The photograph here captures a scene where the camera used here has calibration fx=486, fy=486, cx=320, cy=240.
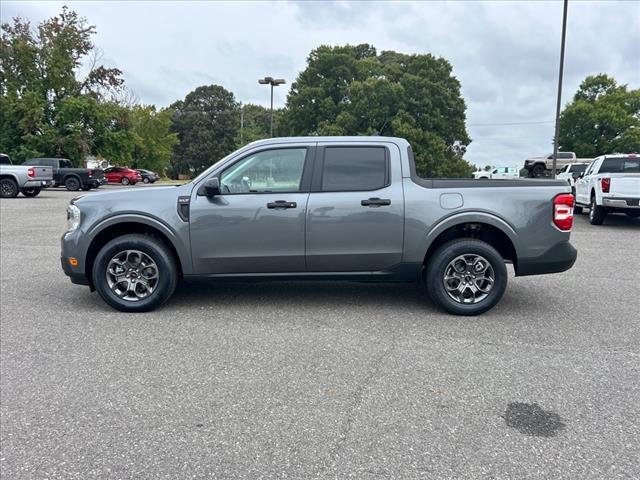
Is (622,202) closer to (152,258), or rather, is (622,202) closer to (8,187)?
(152,258)

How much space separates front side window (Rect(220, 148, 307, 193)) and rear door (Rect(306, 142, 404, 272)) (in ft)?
0.67

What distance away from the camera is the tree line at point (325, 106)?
34.4 meters

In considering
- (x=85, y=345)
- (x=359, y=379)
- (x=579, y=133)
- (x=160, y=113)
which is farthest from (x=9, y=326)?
(x=160, y=113)

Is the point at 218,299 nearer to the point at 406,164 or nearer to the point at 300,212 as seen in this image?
the point at 300,212

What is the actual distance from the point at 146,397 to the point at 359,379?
1474 millimetres

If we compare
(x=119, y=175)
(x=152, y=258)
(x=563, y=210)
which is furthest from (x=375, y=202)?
(x=119, y=175)

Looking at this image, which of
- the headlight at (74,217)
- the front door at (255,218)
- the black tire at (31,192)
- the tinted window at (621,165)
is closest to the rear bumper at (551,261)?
the front door at (255,218)

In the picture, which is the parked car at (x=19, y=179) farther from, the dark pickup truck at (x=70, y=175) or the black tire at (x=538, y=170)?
the black tire at (x=538, y=170)

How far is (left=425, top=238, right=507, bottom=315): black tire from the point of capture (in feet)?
16.1

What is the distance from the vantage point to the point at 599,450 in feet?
8.71

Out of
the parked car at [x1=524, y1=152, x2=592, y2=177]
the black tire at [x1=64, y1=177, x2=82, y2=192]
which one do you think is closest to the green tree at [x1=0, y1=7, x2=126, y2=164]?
the black tire at [x1=64, y1=177, x2=82, y2=192]

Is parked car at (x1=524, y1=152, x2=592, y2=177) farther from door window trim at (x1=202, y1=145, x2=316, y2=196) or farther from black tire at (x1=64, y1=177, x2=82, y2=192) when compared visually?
door window trim at (x1=202, y1=145, x2=316, y2=196)

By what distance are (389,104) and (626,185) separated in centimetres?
2789

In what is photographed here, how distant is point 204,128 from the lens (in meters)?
75.7
